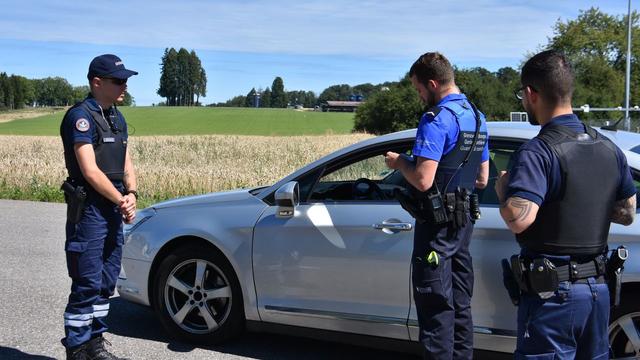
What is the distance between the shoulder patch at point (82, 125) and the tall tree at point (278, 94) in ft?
603

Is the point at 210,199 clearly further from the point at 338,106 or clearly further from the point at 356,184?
the point at 338,106

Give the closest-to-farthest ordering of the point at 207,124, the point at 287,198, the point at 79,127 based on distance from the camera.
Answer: the point at 79,127 → the point at 287,198 → the point at 207,124

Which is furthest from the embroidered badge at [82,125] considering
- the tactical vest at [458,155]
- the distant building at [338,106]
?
the distant building at [338,106]

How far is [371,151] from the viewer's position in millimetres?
4250

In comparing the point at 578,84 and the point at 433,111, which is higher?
the point at 578,84

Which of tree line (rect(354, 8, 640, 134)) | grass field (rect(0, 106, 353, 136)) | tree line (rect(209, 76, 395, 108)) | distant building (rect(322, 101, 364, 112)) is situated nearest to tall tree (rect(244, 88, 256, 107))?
tree line (rect(209, 76, 395, 108))

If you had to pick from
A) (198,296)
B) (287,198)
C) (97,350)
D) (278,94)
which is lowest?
(97,350)

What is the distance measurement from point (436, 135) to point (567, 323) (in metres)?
1.19

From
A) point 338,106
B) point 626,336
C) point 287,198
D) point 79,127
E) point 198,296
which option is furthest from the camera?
point 338,106

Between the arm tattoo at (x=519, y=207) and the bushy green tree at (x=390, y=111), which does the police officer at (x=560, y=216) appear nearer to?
the arm tattoo at (x=519, y=207)

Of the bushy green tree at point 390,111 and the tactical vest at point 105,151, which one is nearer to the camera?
the tactical vest at point 105,151

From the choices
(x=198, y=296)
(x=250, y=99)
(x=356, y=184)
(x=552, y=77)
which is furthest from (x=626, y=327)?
(x=250, y=99)

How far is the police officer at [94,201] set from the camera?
12.6 feet

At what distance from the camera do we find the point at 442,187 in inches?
135
